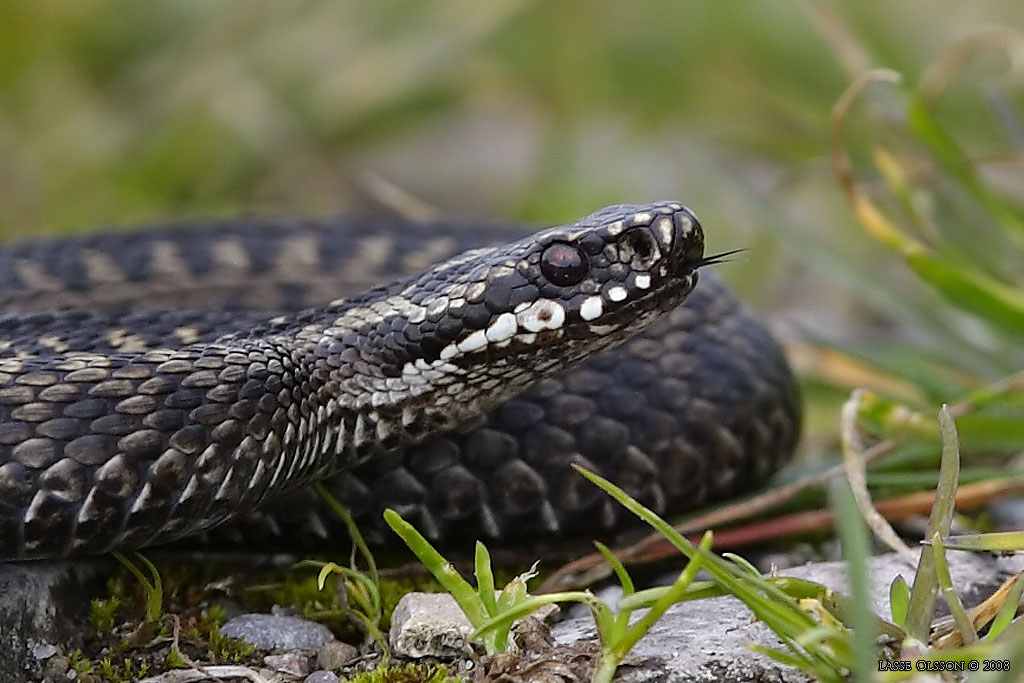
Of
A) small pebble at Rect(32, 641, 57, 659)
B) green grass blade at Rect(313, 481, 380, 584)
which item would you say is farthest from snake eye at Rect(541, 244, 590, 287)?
small pebble at Rect(32, 641, 57, 659)

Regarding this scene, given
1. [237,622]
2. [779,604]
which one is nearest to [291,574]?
[237,622]

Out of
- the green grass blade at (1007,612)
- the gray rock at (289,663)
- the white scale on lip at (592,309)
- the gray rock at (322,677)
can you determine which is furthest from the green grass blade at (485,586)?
the green grass blade at (1007,612)

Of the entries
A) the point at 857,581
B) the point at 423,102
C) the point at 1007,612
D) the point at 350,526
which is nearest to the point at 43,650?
the point at 350,526

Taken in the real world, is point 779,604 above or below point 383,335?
below

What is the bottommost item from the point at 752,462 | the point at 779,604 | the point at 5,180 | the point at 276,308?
the point at 752,462

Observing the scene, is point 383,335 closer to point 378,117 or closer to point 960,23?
point 378,117

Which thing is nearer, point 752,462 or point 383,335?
point 383,335

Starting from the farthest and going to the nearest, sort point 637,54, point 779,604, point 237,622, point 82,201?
point 637,54 → point 82,201 → point 237,622 → point 779,604
